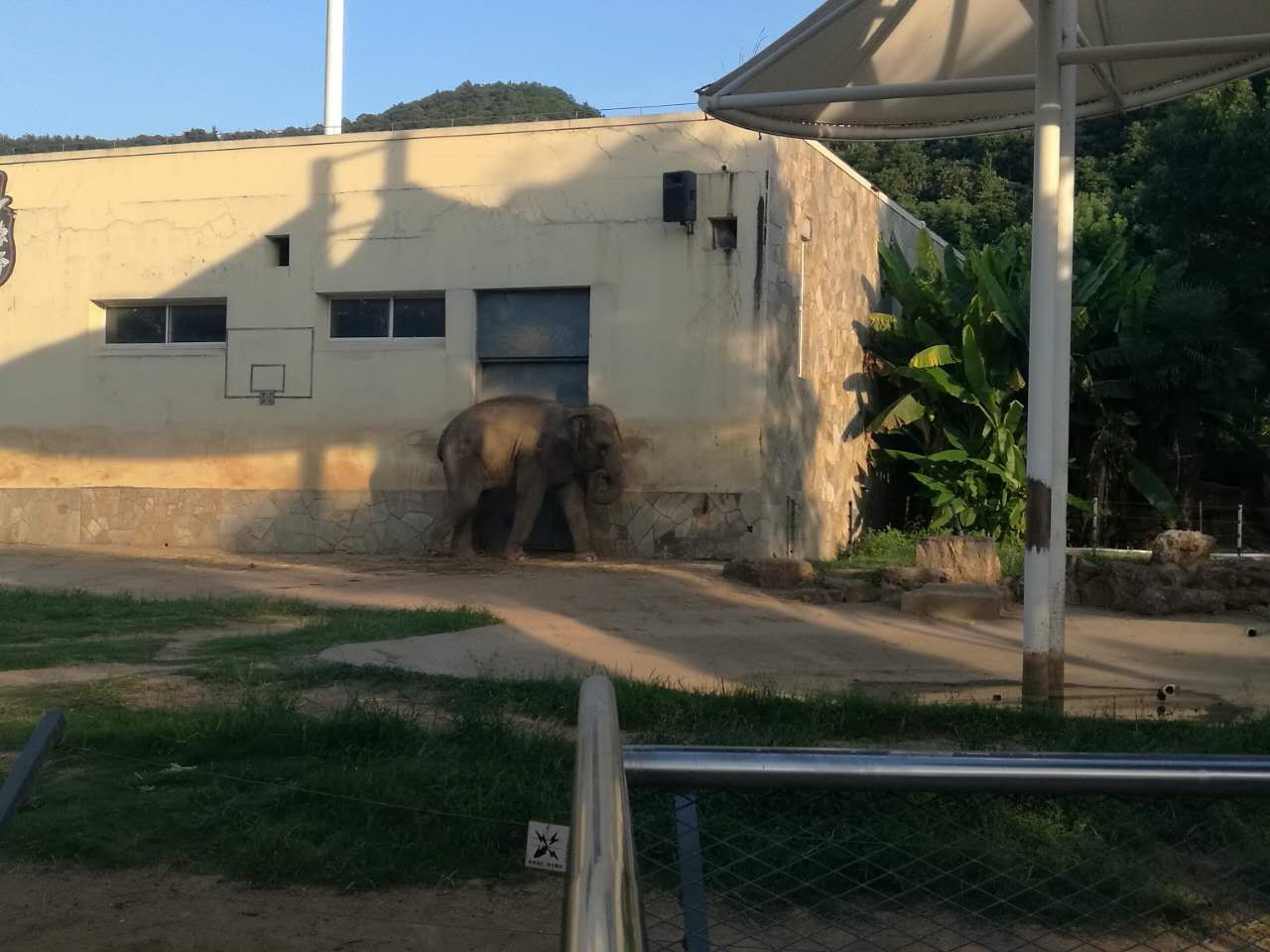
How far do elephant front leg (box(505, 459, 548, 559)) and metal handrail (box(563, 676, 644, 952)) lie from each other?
1512 centimetres

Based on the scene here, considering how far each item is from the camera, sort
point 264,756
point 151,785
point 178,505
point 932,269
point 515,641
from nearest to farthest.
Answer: point 151,785, point 264,756, point 515,641, point 178,505, point 932,269

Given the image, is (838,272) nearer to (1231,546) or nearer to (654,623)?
(1231,546)

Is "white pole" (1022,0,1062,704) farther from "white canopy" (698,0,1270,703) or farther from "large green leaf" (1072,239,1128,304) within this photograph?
"large green leaf" (1072,239,1128,304)

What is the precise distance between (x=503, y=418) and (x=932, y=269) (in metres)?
7.24

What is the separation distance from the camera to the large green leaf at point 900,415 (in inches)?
Result: 792

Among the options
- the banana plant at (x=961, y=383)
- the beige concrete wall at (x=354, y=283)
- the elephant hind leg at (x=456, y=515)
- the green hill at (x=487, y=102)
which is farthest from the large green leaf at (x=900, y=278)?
the green hill at (x=487, y=102)

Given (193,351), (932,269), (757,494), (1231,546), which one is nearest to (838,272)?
(932,269)

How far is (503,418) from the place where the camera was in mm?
17078

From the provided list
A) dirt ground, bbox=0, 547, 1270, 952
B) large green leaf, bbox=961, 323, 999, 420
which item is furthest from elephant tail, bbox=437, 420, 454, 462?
large green leaf, bbox=961, 323, 999, 420

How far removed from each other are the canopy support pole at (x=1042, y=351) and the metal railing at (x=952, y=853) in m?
2.06

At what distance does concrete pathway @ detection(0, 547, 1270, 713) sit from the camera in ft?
29.4

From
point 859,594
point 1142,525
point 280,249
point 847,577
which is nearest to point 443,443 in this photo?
point 280,249

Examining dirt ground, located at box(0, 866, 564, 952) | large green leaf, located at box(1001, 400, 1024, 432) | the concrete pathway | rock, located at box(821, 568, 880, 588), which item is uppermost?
large green leaf, located at box(1001, 400, 1024, 432)

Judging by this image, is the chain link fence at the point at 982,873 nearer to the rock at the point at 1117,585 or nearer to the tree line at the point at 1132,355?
the rock at the point at 1117,585
